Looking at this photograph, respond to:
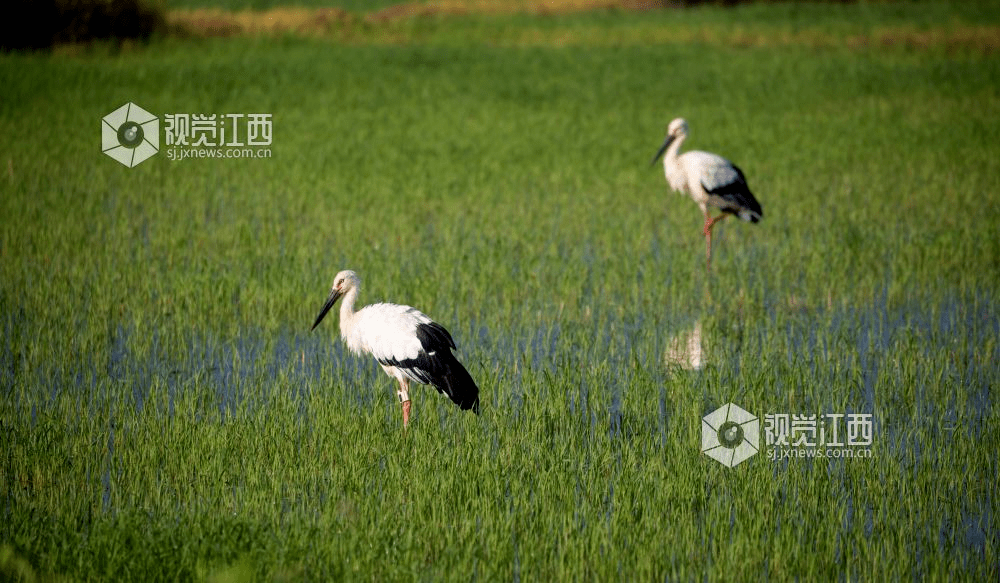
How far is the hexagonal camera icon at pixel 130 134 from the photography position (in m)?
15.2

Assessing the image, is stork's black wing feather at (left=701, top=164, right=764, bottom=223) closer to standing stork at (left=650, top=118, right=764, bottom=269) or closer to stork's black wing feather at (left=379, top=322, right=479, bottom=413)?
standing stork at (left=650, top=118, right=764, bottom=269)

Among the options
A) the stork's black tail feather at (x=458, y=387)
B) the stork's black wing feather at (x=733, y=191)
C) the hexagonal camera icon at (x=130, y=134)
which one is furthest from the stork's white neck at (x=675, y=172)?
the hexagonal camera icon at (x=130, y=134)

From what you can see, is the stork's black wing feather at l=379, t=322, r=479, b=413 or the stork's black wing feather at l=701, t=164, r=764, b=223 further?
the stork's black wing feather at l=701, t=164, r=764, b=223

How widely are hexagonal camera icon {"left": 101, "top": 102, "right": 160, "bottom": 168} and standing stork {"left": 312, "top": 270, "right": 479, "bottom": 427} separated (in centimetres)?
913

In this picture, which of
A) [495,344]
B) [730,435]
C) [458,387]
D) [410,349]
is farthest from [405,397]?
[730,435]

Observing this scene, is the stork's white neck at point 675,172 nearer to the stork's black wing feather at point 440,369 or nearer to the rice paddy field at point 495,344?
the rice paddy field at point 495,344

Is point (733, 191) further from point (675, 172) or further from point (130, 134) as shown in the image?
point (130, 134)

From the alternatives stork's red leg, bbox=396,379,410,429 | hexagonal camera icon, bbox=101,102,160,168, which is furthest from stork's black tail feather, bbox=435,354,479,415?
hexagonal camera icon, bbox=101,102,160,168

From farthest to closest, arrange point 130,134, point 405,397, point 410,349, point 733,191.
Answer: point 130,134 → point 733,191 → point 405,397 → point 410,349

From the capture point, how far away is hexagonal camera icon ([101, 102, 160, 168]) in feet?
50.0

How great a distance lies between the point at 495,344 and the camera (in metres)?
8.03

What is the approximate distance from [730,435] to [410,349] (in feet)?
6.27

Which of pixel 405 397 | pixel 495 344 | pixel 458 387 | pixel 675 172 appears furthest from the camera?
pixel 675 172

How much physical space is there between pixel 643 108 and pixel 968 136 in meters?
5.80
